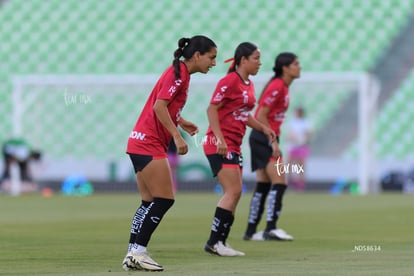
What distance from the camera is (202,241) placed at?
36.5 ft

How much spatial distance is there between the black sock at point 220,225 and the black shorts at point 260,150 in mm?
2046

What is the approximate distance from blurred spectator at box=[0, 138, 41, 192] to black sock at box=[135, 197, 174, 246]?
17179 mm

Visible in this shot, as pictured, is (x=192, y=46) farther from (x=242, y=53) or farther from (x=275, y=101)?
(x=275, y=101)

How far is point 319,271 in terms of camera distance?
773cm

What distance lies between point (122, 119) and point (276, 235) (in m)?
15.9

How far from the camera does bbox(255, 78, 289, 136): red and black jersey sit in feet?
38.1

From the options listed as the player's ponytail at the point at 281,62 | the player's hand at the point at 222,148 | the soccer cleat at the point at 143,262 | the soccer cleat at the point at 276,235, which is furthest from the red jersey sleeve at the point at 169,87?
the player's ponytail at the point at 281,62

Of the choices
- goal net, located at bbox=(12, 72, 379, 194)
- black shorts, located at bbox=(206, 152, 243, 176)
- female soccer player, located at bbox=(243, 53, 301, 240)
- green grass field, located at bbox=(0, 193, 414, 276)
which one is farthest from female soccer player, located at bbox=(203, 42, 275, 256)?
goal net, located at bbox=(12, 72, 379, 194)

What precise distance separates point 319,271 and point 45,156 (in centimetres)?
1948

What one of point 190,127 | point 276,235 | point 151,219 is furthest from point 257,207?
point 151,219

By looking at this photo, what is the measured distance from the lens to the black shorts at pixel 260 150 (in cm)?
1179

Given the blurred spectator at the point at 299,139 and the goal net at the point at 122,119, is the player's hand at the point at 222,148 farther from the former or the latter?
the goal net at the point at 122,119

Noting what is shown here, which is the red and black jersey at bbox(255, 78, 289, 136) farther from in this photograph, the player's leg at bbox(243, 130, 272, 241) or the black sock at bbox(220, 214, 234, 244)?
the black sock at bbox(220, 214, 234, 244)

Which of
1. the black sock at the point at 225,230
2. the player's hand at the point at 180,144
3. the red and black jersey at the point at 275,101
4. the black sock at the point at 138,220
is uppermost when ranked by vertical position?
the red and black jersey at the point at 275,101
